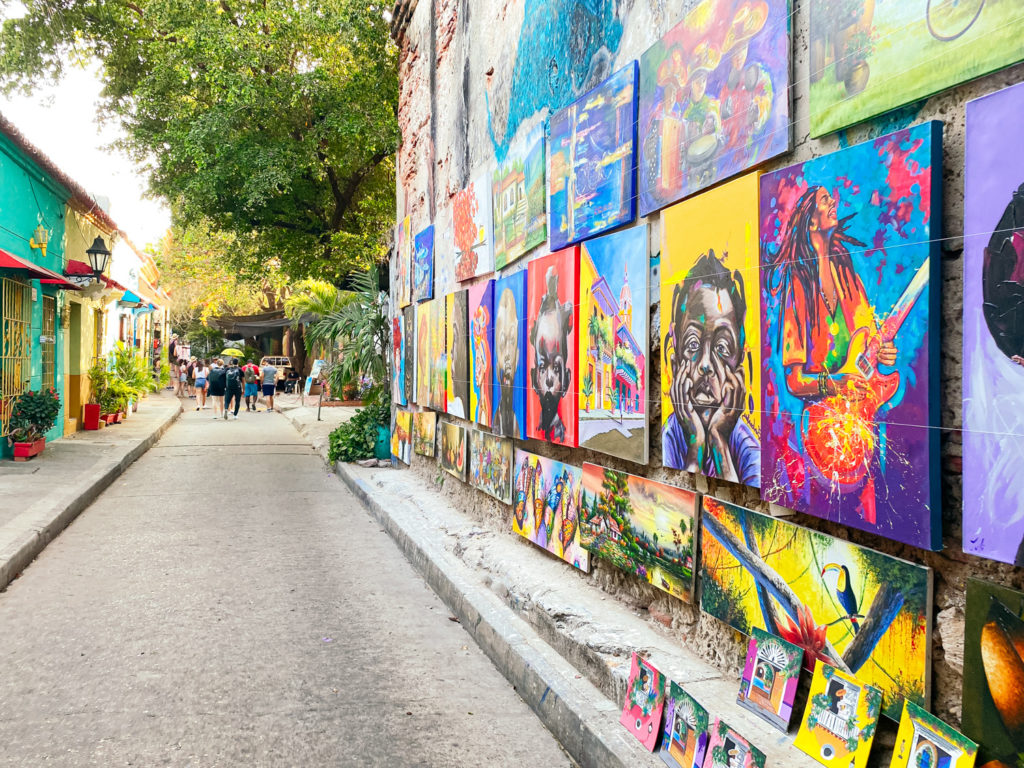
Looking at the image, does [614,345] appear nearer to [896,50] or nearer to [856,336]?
[856,336]

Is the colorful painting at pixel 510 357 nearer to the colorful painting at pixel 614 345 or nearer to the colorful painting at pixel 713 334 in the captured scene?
the colorful painting at pixel 614 345

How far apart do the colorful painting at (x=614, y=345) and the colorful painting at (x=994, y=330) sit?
1958mm

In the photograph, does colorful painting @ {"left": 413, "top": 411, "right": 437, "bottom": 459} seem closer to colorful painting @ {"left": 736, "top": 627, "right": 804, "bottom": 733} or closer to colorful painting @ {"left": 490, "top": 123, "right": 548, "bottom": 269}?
Result: colorful painting @ {"left": 490, "top": 123, "right": 548, "bottom": 269}

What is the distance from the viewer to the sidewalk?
6.66m

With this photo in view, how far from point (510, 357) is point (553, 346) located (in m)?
0.89

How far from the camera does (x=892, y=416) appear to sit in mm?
2506

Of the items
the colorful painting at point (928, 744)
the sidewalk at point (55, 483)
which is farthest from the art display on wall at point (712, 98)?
the sidewalk at point (55, 483)

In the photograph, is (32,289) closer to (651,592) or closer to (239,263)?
(239,263)

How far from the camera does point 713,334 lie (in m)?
3.46

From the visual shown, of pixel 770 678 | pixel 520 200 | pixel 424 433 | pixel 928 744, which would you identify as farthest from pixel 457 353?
pixel 928 744

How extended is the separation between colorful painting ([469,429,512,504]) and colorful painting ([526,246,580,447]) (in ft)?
2.05

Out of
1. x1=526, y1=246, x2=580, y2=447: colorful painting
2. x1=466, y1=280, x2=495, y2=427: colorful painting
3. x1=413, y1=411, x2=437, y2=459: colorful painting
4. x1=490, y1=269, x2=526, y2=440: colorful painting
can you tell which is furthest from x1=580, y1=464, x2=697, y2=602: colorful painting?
x1=413, y1=411, x2=437, y2=459: colorful painting

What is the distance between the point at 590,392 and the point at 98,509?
6.62 meters

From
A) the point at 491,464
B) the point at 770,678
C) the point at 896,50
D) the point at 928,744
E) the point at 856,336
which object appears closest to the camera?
the point at 928,744
